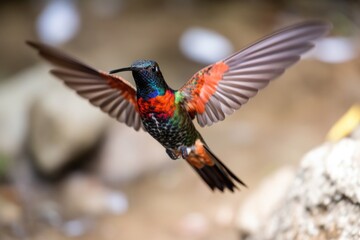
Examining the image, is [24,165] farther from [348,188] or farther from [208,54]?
[348,188]

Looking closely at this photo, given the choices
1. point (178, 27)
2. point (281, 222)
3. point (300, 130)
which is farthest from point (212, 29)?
point (281, 222)

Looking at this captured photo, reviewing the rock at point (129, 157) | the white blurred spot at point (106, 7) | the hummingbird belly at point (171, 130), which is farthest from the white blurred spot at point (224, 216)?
the white blurred spot at point (106, 7)

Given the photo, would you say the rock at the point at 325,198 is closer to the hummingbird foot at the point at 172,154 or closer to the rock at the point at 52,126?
the hummingbird foot at the point at 172,154

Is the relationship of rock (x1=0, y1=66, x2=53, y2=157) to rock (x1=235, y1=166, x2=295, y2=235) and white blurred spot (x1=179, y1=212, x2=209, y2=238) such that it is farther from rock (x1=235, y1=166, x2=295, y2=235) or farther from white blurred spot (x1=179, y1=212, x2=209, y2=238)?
rock (x1=235, y1=166, x2=295, y2=235)

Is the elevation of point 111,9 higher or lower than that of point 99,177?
higher

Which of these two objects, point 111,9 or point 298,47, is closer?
point 298,47
